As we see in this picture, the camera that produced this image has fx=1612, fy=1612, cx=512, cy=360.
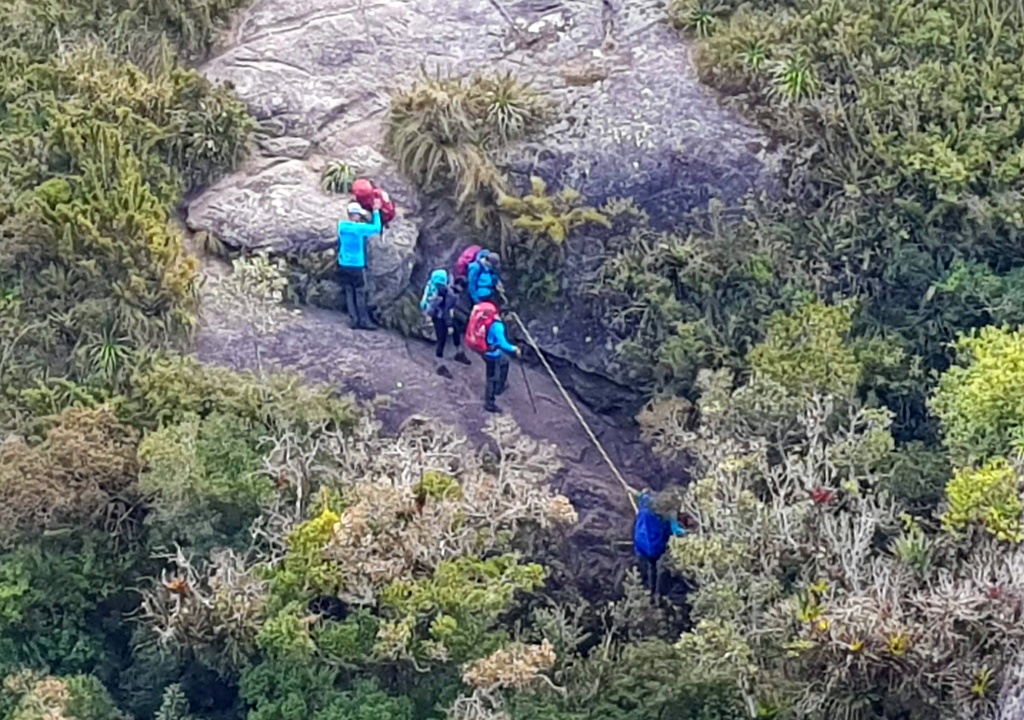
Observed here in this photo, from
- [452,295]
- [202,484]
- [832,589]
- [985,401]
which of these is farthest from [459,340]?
[985,401]

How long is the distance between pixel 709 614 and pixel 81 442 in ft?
20.3

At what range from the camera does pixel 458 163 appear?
18531mm

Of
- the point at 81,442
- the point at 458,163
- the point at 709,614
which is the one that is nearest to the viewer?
the point at 709,614

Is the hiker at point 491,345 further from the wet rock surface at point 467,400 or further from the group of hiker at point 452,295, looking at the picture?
the wet rock surface at point 467,400

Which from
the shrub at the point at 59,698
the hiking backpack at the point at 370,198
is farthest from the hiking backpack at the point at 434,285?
the shrub at the point at 59,698

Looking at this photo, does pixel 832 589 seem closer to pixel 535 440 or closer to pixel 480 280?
pixel 535 440

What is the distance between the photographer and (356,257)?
17547 millimetres

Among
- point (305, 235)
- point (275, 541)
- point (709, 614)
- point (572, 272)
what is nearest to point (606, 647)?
point (709, 614)

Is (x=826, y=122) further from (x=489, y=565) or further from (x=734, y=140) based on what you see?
(x=489, y=565)

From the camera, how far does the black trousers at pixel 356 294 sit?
702 inches

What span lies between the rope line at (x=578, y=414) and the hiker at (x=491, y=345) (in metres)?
0.83

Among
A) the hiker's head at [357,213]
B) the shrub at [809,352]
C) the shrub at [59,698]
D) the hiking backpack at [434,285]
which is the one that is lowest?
the shrub at [59,698]

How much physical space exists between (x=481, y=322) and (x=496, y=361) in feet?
2.09

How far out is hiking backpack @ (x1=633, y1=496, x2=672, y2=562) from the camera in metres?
16.1
